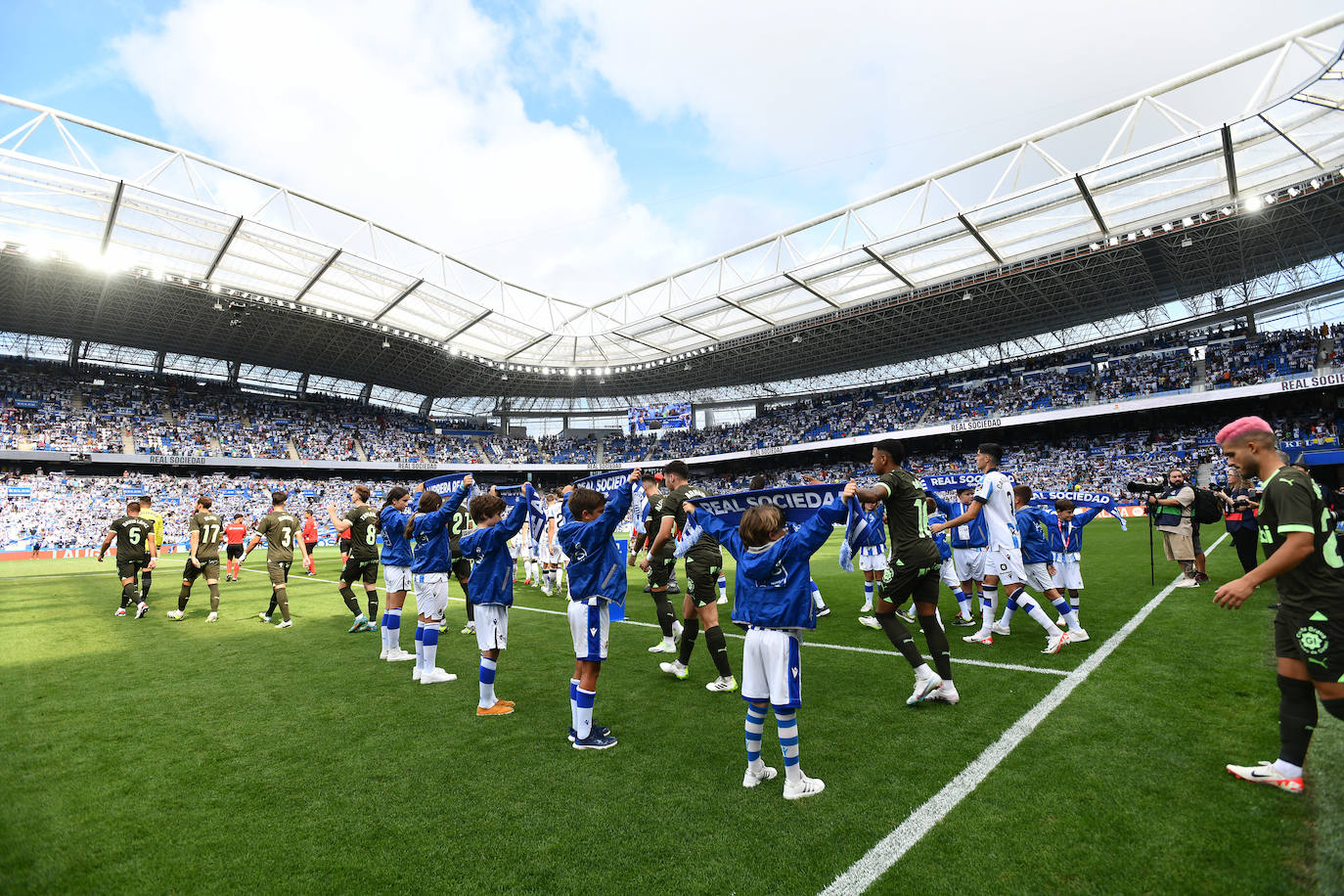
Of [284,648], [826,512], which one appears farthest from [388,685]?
[826,512]

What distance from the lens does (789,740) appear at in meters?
3.56

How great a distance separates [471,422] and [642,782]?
179ft

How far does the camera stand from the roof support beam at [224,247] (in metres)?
22.7

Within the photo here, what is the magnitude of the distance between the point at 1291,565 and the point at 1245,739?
179 cm

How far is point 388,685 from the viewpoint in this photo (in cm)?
627

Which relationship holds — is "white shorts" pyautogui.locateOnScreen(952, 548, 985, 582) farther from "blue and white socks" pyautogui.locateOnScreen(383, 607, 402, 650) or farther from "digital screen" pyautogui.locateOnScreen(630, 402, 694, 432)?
"digital screen" pyautogui.locateOnScreen(630, 402, 694, 432)

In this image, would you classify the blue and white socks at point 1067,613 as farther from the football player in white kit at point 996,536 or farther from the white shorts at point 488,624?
the white shorts at point 488,624

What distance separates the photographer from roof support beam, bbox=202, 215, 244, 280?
74.6ft

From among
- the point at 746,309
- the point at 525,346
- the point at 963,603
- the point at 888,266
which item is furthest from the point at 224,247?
the point at 963,603

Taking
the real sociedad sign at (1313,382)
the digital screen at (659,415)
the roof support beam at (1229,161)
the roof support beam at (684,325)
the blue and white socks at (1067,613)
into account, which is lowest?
the blue and white socks at (1067,613)

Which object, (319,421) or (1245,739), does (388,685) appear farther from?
(319,421)

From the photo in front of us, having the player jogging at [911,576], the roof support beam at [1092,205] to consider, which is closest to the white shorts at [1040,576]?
the player jogging at [911,576]

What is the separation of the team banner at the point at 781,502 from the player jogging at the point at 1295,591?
2.02 metres

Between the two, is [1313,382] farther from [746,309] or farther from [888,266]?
[746,309]
